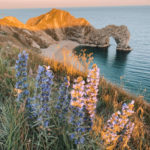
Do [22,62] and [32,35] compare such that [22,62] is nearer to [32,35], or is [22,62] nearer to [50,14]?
[32,35]

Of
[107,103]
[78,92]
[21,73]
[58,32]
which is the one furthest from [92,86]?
[58,32]

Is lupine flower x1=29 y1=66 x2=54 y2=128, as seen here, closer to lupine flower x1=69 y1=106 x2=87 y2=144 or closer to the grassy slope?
lupine flower x1=69 y1=106 x2=87 y2=144

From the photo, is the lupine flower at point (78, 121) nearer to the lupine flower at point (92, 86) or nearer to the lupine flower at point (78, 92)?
the lupine flower at point (78, 92)

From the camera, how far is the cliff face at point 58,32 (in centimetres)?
5359

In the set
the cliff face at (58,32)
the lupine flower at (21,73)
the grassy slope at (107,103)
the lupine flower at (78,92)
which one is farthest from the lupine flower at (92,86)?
the cliff face at (58,32)

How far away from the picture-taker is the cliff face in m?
53.6

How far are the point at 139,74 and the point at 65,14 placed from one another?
64.2 meters

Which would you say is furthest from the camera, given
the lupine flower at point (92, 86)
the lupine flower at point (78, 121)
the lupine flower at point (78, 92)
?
the lupine flower at point (92, 86)

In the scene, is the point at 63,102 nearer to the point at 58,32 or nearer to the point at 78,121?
the point at 78,121

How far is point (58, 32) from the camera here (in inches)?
2933

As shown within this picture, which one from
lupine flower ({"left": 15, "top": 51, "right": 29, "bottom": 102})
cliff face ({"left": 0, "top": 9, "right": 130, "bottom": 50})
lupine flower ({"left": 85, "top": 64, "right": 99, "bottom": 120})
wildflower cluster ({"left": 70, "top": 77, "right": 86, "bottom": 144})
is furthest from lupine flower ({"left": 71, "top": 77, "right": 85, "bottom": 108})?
cliff face ({"left": 0, "top": 9, "right": 130, "bottom": 50})

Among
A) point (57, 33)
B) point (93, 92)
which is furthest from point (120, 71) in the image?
point (57, 33)

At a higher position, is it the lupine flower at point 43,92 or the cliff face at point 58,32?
the cliff face at point 58,32

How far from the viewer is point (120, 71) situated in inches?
1421
